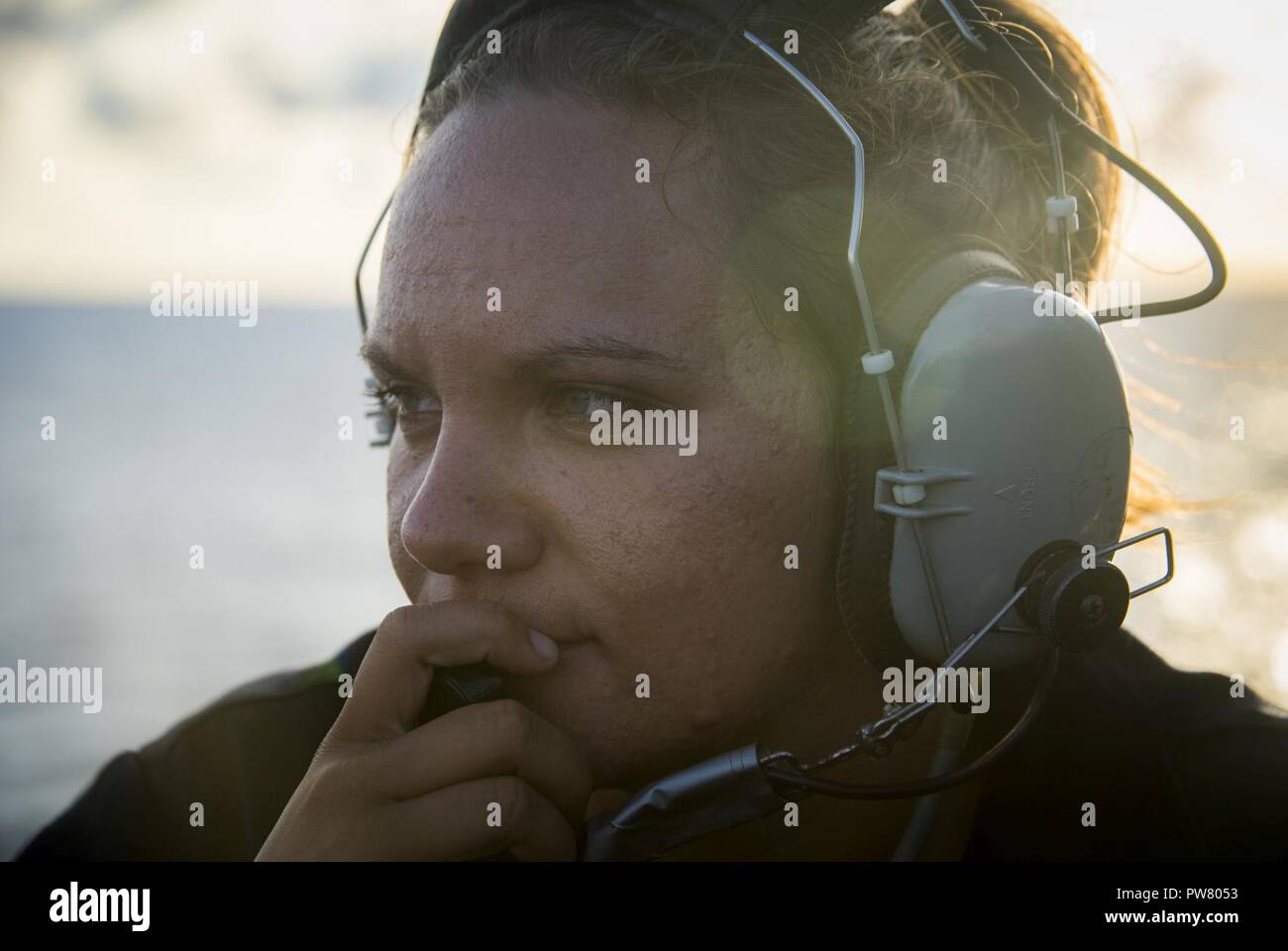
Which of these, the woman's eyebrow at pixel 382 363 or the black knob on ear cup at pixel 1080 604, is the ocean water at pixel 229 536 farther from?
the black knob on ear cup at pixel 1080 604

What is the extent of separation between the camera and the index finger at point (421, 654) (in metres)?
1.46

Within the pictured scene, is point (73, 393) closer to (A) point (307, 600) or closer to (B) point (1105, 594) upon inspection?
(A) point (307, 600)

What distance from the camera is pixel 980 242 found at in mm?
1624

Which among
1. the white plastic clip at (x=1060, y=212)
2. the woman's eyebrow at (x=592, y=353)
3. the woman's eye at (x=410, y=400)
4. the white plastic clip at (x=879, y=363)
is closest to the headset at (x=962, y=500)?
the white plastic clip at (x=879, y=363)

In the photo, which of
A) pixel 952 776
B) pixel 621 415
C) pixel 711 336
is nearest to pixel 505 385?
pixel 621 415

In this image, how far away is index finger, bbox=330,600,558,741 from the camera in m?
1.46

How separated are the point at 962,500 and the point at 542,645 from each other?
624mm

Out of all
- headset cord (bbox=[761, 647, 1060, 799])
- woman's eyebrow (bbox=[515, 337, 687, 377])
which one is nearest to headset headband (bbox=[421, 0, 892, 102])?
woman's eyebrow (bbox=[515, 337, 687, 377])

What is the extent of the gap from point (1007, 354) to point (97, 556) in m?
6.85

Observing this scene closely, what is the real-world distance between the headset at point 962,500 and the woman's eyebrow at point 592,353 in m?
Result: 0.29

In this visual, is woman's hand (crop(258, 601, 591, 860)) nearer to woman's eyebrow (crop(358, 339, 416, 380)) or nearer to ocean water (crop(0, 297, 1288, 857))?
woman's eyebrow (crop(358, 339, 416, 380))

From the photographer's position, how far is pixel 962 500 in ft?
4.61

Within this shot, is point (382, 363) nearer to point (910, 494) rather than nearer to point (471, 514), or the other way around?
point (471, 514)
